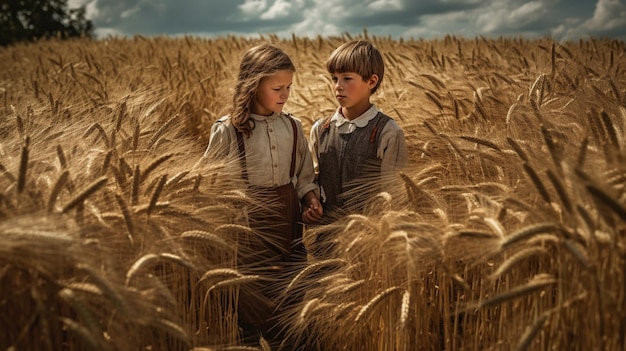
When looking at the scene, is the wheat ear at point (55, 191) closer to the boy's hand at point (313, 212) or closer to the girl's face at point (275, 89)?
the girl's face at point (275, 89)

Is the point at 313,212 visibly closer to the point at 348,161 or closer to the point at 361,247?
the point at 348,161

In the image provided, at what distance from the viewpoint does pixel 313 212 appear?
2803mm

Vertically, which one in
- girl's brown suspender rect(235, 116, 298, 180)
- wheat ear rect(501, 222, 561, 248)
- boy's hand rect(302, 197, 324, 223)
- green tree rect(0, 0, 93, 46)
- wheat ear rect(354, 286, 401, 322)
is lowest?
wheat ear rect(354, 286, 401, 322)

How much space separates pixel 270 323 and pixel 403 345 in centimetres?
108

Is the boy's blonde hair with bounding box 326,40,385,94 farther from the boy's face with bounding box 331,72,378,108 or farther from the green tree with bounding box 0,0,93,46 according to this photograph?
the green tree with bounding box 0,0,93,46

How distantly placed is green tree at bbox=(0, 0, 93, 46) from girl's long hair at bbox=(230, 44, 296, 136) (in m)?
23.6

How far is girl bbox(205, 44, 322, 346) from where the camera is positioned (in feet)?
8.90

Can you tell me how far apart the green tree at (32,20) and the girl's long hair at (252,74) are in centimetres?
2365

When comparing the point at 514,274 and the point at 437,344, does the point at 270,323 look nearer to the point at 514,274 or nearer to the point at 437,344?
the point at 437,344

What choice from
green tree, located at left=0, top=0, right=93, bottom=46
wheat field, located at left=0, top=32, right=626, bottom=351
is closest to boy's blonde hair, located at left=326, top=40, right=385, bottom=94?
wheat field, located at left=0, top=32, right=626, bottom=351

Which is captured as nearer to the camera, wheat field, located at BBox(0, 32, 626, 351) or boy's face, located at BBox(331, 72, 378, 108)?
wheat field, located at BBox(0, 32, 626, 351)

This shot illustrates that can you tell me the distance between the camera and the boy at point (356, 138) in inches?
111

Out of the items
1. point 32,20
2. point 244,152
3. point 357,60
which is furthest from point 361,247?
point 32,20

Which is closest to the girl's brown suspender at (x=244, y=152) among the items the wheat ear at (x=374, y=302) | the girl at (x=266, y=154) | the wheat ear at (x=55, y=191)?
the girl at (x=266, y=154)
